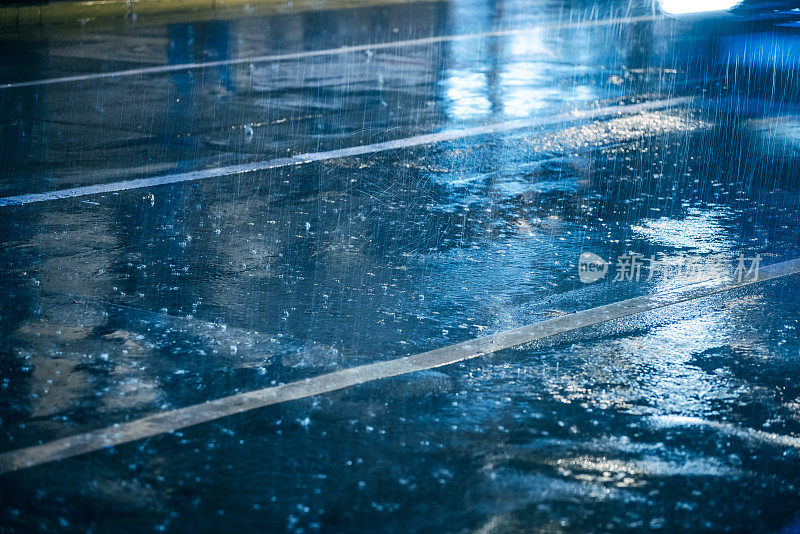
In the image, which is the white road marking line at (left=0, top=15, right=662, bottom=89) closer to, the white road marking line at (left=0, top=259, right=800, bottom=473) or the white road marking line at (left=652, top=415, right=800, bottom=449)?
the white road marking line at (left=0, top=259, right=800, bottom=473)

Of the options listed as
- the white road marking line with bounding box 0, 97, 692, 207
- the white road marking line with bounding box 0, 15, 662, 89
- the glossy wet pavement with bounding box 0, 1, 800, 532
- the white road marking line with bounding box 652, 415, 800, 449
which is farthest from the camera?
the white road marking line with bounding box 0, 15, 662, 89

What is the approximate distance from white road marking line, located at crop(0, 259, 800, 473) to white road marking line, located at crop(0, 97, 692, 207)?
3.21m

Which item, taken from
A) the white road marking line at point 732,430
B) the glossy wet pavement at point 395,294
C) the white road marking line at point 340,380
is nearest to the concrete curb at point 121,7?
the glossy wet pavement at point 395,294

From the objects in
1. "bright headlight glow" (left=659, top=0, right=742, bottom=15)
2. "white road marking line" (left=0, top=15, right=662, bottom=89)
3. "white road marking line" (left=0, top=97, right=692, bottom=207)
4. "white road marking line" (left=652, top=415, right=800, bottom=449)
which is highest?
"bright headlight glow" (left=659, top=0, right=742, bottom=15)

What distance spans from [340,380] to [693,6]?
11539mm

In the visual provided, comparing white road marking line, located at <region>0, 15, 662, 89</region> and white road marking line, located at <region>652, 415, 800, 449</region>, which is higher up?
white road marking line, located at <region>0, 15, 662, 89</region>

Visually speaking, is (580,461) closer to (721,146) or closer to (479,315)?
(479,315)

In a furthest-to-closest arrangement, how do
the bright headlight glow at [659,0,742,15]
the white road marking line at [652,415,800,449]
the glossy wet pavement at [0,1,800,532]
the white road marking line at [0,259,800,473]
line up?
the bright headlight glow at [659,0,742,15], the white road marking line at [652,415,800,449], the white road marking line at [0,259,800,473], the glossy wet pavement at [0,1,800,532]

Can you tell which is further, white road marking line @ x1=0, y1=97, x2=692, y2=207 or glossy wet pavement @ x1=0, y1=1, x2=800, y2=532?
white road marking line @ x1=0, y1=97, x2=692, y2=207

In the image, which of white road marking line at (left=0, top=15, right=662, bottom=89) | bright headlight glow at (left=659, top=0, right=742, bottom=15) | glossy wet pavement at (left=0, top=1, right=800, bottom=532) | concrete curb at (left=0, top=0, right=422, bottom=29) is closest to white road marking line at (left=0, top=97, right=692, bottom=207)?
glossy wet pavement at (left=0, top=1, right=800, bottom=532)

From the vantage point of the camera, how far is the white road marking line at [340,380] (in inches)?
139

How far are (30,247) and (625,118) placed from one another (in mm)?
5312

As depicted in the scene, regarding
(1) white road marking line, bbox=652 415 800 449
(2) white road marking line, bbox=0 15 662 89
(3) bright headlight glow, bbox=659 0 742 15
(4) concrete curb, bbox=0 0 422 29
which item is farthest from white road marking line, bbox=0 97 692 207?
(4) concrete curb, bbox=0 0 422 29

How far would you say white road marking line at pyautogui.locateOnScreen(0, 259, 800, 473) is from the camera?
11.6 ft
